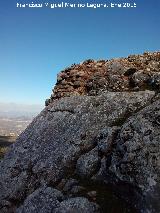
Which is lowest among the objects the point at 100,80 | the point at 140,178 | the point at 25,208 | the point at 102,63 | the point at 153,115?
the point at 25,208

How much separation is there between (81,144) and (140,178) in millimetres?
6396

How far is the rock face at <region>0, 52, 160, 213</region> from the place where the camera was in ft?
50.2

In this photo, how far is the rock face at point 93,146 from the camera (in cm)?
1530

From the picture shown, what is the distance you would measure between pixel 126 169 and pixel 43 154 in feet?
26.5

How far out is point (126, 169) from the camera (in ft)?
50.5

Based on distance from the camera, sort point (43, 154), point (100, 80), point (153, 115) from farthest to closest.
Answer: point (100, 80)
point (43, 154)
point (153, 115)

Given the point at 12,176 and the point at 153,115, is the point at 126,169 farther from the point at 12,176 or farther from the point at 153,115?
the point at 12,176

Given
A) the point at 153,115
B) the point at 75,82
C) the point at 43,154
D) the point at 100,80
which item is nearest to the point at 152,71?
the point at 100,80

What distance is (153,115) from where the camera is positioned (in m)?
16.7

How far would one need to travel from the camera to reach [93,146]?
19.5 metres

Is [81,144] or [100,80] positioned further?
[100,80]

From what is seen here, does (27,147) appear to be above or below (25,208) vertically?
above

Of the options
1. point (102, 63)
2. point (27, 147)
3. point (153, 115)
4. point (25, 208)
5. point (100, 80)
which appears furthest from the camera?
point (102, 63)

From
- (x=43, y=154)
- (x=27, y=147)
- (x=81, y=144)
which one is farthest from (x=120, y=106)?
(x=27, y=147)
